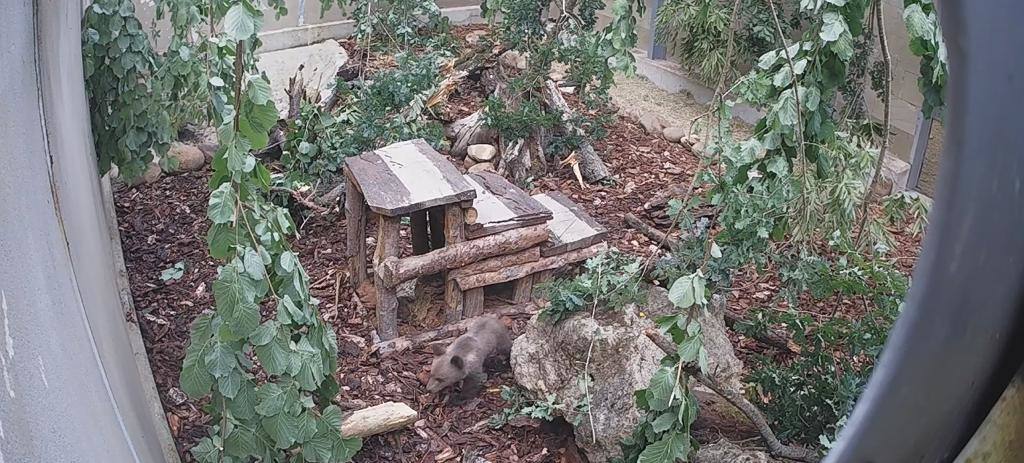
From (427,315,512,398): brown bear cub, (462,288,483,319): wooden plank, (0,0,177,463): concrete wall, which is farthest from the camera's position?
(462,288,483,319): wooden plank

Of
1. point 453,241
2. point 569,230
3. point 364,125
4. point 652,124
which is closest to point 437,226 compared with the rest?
point 453,241

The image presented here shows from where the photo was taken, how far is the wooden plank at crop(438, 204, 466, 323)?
4121 mm

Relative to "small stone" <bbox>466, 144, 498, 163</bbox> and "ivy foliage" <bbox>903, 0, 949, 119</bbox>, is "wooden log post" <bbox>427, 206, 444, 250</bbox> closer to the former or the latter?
"small stone" <bbox>466, 144, 498, 163</bbox>

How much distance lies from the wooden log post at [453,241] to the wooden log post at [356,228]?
1.52 feet

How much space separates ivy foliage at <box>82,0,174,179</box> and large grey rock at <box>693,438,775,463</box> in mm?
2690

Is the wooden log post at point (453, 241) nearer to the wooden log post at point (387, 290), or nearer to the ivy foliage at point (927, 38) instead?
the wooden log post at point (387, 290)

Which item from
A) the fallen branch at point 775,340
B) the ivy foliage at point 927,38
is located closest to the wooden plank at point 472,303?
the fallen branch at point 775,340

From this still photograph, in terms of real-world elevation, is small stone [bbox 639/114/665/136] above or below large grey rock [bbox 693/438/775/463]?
below

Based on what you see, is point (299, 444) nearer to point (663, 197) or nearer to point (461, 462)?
point (461, 462)

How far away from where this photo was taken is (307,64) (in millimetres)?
8070

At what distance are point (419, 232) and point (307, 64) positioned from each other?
4153 mm

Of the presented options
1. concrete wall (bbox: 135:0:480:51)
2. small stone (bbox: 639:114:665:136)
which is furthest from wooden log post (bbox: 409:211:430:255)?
concrete wall (bbox: 135:0:480:51)

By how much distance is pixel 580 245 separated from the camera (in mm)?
4512

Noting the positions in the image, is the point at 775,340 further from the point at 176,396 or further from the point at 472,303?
the point at 176,396
